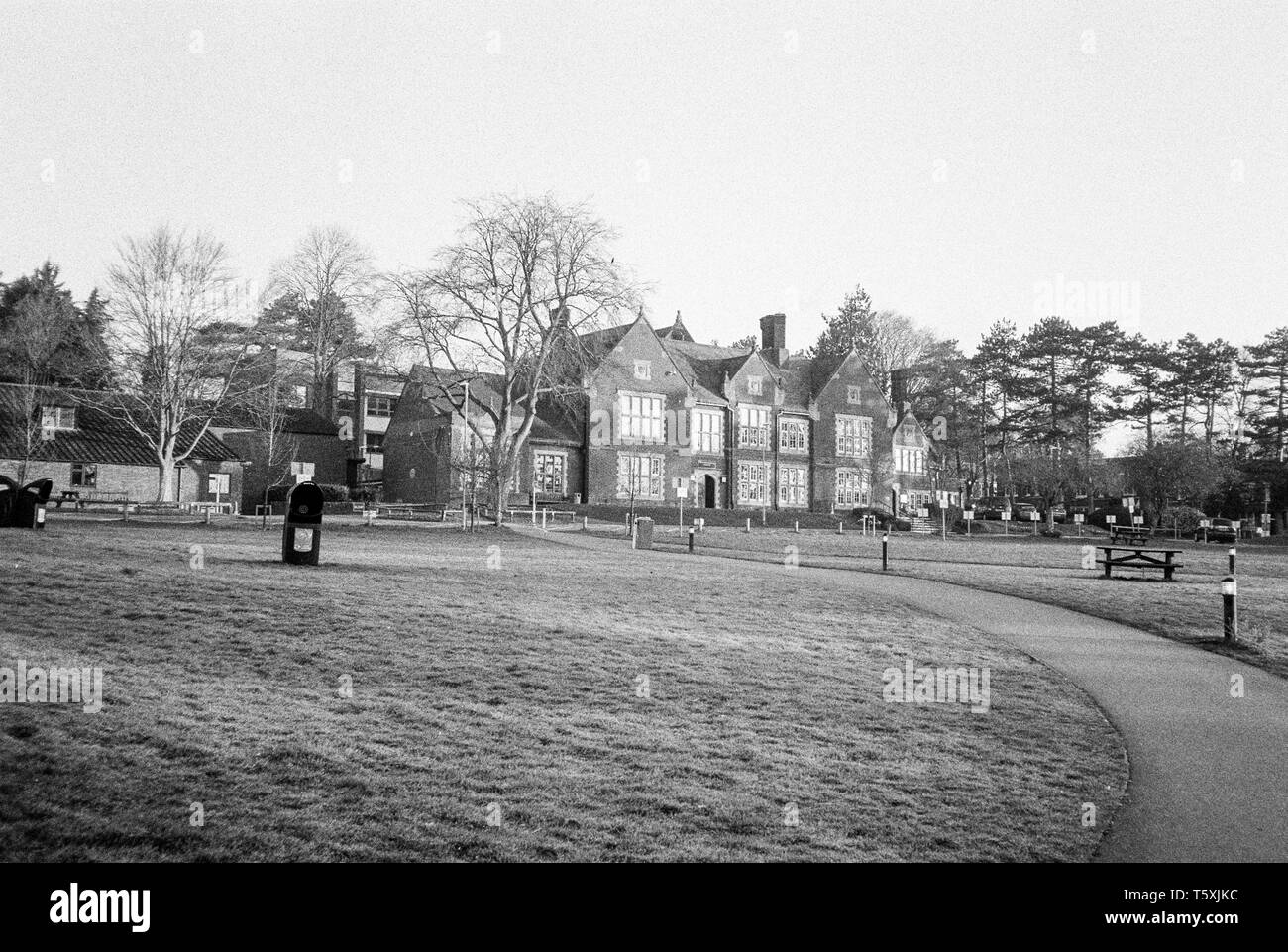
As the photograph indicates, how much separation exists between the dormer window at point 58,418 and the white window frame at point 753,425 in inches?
1563

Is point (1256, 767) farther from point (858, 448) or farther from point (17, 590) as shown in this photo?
point (858, 448)

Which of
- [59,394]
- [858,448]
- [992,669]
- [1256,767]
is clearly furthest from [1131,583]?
[59,394]

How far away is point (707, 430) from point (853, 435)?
43.8 feet

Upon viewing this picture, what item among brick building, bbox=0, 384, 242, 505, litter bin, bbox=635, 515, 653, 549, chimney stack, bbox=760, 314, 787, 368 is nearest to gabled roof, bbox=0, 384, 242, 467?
brick building, bbox=0, 384, 242, 505

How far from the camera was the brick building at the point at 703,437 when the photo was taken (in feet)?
181

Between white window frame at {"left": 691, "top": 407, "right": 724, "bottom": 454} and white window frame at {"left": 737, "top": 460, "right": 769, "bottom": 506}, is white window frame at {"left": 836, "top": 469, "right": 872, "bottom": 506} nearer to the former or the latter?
white window frame at {"left": 737, "top": 460, "right": 769, "bottom": 506}

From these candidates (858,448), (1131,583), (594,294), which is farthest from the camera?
(858,448)

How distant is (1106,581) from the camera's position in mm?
23531

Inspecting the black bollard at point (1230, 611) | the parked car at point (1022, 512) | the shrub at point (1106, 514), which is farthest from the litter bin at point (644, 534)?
the parked car at point (1022, 512)

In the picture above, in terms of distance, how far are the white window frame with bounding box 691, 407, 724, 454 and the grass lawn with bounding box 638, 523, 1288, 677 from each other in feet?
60.4

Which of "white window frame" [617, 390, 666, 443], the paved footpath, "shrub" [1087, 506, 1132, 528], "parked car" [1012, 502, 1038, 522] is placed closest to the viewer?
the paved footpath

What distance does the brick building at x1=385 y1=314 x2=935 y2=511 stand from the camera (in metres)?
55.3

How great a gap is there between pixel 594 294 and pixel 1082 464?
4974cm
